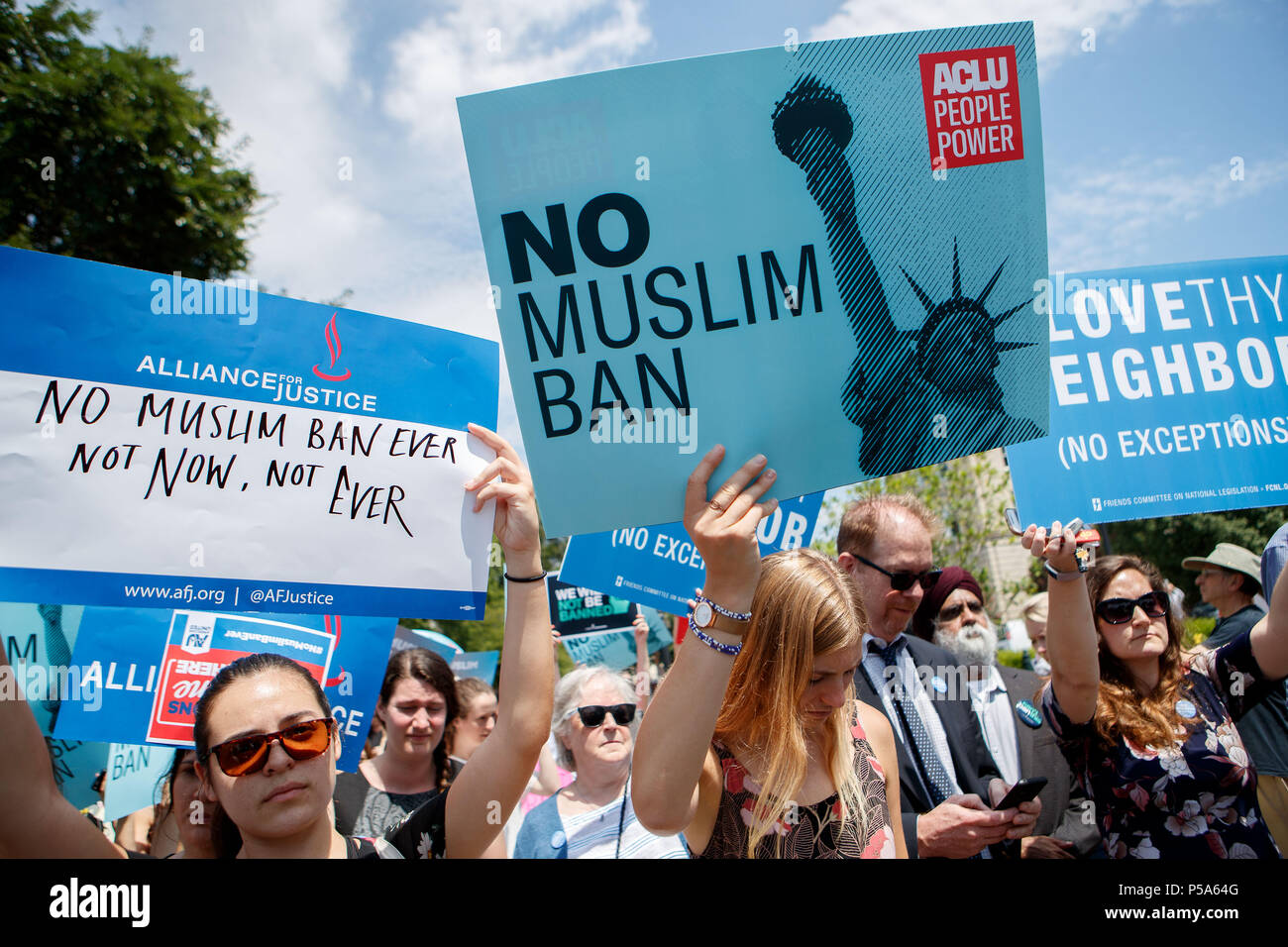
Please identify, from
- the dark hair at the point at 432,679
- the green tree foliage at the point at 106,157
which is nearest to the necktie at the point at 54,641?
the dark hair at the point at 432,679

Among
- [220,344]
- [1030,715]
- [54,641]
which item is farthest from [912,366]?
[54,641]

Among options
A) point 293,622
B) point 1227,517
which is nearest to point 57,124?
point 293,622

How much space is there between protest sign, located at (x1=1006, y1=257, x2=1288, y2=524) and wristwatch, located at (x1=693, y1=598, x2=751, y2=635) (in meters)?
1.60

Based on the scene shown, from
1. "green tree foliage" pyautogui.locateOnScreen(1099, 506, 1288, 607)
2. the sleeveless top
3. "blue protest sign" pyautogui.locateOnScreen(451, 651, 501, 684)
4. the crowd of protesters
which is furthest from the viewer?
"green tree foliage" pyautogui.locateOnScreen(1099, 506, 1288, 607)

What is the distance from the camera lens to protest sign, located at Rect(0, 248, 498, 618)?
2176mm

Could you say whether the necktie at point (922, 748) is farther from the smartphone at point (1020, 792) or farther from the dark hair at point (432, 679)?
the dark hair at point (432, 679)

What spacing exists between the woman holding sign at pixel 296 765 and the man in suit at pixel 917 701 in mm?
903

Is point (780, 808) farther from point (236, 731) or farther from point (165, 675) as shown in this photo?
point (165, 675)

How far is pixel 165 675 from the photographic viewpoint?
10.0ft

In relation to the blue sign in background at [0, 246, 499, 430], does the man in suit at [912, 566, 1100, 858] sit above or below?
below

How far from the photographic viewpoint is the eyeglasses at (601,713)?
12.0 ft

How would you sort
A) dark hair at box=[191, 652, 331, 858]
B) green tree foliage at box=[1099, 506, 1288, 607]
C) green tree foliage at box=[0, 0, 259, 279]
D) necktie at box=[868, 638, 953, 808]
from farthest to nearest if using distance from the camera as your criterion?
green tree foliage at box=[1099, 506, 1288, 607]
green tree foliage at box=[0, 0, 259, 279]
necktie at box=[868, 638, 953, 808]
dark hair at box=[191, 652, 331, 858]

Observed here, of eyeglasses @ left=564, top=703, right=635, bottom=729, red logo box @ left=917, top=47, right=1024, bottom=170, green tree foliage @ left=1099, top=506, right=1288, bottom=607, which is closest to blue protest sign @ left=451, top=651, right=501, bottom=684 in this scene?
eyeglasses @ left=564, top=703, right=635, bottom=729

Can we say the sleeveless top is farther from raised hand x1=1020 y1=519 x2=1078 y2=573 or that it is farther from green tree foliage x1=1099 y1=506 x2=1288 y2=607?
green tree foliage x1=1099 y1=506 x2=1288 y2=607
